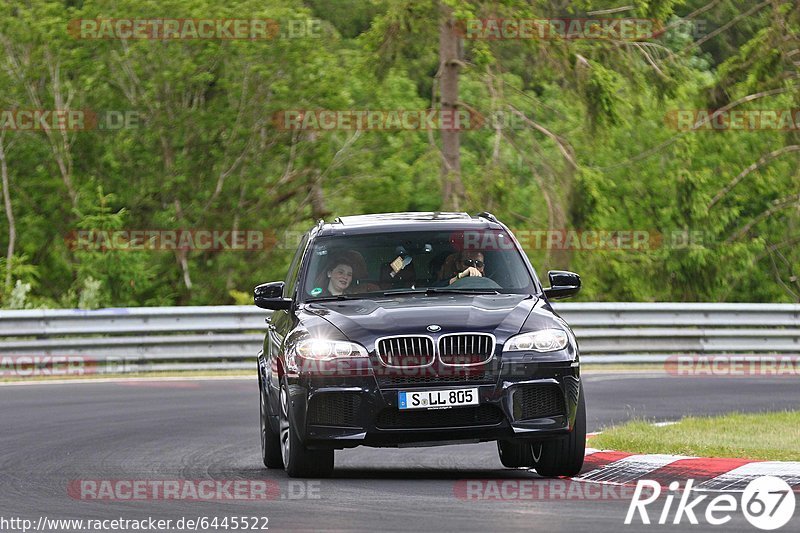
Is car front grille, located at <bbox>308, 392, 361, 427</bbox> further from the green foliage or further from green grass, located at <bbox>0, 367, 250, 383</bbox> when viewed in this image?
the green foliage

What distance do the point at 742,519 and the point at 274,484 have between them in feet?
10.7

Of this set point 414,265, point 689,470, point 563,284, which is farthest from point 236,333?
point 689,470

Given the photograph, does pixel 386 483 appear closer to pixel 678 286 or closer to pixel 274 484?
pixel 274 484

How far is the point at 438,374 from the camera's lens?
963 centimetres

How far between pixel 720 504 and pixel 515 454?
98.1 inches

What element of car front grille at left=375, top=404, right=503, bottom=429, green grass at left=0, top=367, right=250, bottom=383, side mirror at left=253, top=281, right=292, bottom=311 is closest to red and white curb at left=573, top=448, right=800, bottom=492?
car front grille at left=375, top=404, right=503, bottom=429

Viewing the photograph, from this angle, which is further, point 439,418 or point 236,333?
point 236,333

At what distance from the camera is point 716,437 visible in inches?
488

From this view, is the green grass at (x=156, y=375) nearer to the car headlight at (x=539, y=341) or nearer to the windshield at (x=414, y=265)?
the windshield at (x=414, y=265)

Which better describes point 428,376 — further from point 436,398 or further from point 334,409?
point 334,409

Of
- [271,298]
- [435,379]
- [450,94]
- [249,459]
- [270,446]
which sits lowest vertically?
[249,459]

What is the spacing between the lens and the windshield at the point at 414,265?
10953 millimetres

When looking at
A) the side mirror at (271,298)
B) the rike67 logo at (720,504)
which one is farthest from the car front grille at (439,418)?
the side mirror at (271,298)

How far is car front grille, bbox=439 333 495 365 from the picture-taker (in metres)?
9.66
